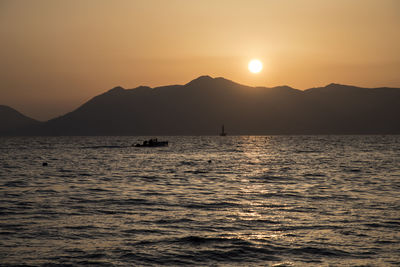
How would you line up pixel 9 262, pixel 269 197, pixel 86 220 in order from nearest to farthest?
pixel 9 262 < pixel 86 220 < pixel 269 197

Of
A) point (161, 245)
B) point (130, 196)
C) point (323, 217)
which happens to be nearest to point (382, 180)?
point (323, 217)

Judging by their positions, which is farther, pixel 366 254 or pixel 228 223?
pixel 228 223

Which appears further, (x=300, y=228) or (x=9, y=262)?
(x=300, y=228)

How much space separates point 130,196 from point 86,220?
388 inches

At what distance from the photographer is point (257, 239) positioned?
1970 centimetres

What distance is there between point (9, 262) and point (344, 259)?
12.4 m

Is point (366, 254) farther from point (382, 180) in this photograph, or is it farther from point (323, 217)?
point (382, 180)

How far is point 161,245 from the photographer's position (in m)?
18.7

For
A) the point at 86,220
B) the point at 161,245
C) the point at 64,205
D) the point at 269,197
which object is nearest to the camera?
the point at 161,245

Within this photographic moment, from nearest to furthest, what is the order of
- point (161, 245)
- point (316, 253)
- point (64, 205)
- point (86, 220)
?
point (316, 253), point (161, 245), point (86, 220), point (64, 205)

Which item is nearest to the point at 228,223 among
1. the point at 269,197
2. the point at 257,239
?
the point at 257,239

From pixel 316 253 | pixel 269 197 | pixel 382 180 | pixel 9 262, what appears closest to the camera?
pixel 9 262

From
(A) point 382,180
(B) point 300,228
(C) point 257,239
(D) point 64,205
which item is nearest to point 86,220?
(D) point 64,205

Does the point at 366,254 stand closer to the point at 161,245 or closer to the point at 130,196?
the point at 161,245
